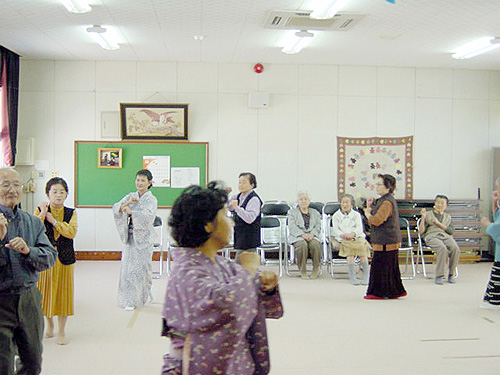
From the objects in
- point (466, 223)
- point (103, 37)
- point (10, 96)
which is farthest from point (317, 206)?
point (10, 96)

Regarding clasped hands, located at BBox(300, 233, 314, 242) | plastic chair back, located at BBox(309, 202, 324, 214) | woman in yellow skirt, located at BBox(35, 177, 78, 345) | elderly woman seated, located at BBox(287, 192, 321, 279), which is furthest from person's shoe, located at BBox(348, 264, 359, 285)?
woman in yellow skirt, located at BBox(35, 177, 78, 345)

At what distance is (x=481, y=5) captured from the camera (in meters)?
4.83

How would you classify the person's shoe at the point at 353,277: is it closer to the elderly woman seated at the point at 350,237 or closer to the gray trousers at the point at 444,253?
the elderly woman seated at the point at 350,237

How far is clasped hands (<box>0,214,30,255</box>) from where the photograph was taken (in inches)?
88.0

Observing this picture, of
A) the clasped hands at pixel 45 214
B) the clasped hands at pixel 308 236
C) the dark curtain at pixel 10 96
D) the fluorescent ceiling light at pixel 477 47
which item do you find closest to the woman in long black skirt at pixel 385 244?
the clasped hands at pixel 308 236

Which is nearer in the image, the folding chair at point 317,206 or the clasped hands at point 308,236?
the clasped hands at point 308,236

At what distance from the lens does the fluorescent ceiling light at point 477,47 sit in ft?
19.9

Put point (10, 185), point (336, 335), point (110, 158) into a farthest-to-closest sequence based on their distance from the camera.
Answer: point (110, 158)
point (336, 335)
point (10, 185)

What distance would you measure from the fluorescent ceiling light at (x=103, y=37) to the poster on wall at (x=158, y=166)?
1.68 m

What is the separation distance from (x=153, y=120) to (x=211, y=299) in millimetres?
6269

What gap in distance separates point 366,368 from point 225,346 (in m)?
2.25

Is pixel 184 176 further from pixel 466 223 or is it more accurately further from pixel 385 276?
pixel 466 223

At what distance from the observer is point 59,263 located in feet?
12.6

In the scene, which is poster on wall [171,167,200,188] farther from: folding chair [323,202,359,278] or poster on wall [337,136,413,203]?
poster on wall [337,136,413,203]
